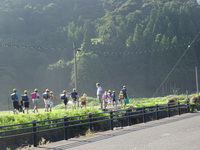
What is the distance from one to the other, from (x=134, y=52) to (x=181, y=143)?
9255 centimetres

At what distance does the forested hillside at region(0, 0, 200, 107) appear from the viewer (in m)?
92.7

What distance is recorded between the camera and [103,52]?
105m

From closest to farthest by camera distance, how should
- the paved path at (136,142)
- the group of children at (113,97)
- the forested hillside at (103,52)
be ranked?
the paved path at (136,142) → the group of children at (113,97) → the forested hillside at (103,52)

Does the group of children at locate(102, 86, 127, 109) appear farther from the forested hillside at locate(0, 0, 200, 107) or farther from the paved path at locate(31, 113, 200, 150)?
the forested hillside at locate(0, 0, 200, 107)

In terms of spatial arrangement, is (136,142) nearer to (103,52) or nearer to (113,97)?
(113,97)

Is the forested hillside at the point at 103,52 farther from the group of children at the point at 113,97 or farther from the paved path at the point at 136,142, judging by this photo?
the paved path at the point at 136,142

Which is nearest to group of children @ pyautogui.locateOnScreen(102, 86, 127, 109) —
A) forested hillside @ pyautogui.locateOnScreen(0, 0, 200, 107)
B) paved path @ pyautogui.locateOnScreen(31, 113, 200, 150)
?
paved path @ pyautogui.locateOnScreen(31, 113, 200, 150)

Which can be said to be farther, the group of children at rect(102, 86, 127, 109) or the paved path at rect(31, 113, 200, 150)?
the group of children at rect(102, 86, 127, 109)

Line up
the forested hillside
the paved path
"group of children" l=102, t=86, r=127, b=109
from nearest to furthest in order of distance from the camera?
the paved path
"group of children" l=102, t=86, r=127, b=109
the forested hillside

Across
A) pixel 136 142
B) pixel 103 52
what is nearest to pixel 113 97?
pixel 136 142

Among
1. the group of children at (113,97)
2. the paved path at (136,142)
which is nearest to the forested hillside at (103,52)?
the group of children at (113,97)

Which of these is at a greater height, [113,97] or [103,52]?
[103,52]

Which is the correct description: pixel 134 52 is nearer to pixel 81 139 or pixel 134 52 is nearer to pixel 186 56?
pixel 186 56

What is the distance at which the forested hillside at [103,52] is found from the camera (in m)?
92.7
